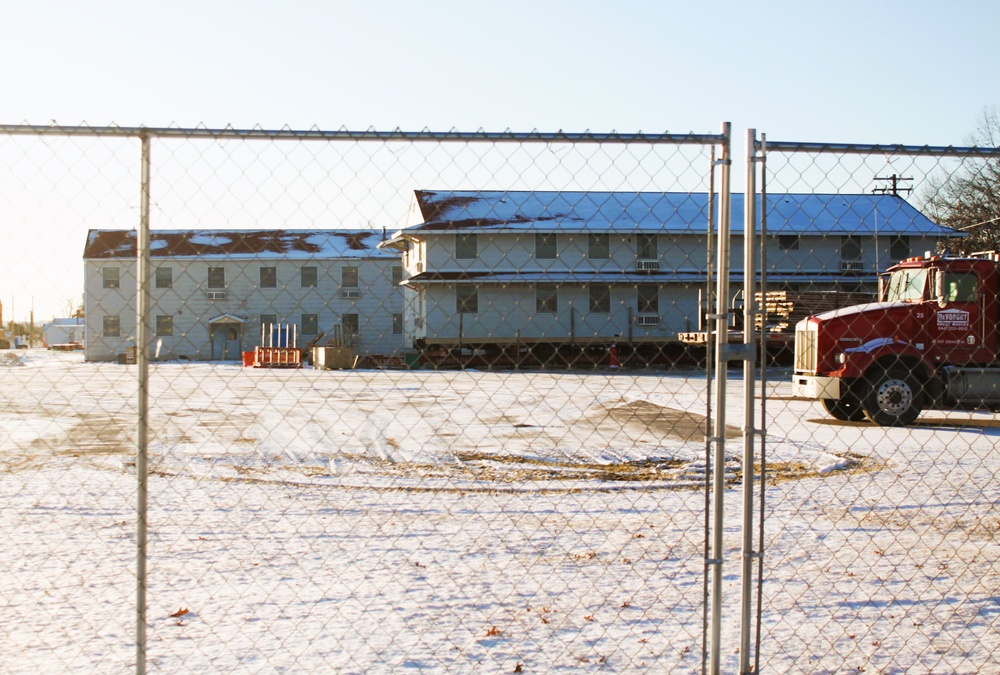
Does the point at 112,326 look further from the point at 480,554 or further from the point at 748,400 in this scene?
the point at 748,400

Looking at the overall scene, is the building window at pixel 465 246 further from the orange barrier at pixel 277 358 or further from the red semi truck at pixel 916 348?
the red semi truck at pixel 916 348

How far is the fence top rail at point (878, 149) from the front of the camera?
387 centimetres

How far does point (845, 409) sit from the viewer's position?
623 inches

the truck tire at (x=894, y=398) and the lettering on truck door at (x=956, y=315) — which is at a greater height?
the lettering on truck door at (x=956, y=315)

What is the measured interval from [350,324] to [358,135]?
43992 millimetres

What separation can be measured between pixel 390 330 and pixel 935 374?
3491 centimetres

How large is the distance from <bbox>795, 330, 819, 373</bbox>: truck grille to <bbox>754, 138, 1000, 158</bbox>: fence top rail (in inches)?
480

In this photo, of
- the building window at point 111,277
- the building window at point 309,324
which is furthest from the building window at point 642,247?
the building window at point 111,277

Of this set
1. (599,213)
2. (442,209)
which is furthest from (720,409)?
(442,209)

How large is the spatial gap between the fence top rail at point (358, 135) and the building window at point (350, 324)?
42.7m

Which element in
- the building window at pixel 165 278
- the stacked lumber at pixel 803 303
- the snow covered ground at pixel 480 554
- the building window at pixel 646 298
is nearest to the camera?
the snow covered ground at pixel 480 554

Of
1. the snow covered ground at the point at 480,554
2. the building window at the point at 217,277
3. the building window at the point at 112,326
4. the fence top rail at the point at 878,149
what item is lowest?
the snow covered ground at the point at 480,554

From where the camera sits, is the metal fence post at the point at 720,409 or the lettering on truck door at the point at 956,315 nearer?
the metal fence post at the point at 720,409

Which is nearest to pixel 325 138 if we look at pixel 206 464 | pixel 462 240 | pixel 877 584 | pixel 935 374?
pixel 877 584
